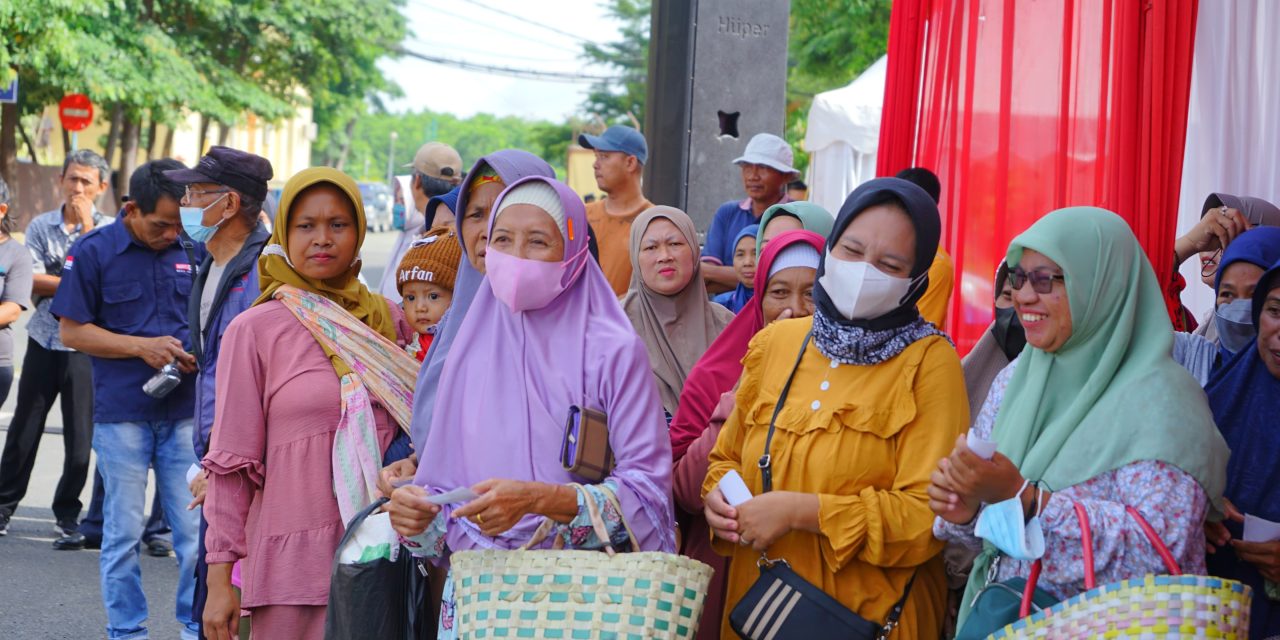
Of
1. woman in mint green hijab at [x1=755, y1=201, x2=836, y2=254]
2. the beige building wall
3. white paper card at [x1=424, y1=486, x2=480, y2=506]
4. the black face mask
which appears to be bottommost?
white paper card at [x1=424, y1=486, x2=480, y2=506]

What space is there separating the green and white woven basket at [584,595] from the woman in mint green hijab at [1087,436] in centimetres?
58

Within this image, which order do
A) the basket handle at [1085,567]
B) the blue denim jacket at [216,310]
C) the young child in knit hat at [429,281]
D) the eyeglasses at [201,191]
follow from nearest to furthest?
the basket handle at [1085,567] → the young child in knit hat at [429,281] → the blue denim jacket at [216,310] → the eyeglasses at [201,191]

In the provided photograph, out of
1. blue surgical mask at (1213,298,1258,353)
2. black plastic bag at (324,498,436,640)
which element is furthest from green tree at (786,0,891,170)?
black plastic bag at (324,498,436,640)

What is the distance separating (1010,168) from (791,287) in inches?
56.8

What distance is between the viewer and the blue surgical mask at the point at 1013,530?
2.61 meters

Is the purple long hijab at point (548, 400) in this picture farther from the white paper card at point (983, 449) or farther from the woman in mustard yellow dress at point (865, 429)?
the white paper card at point (983, 449)

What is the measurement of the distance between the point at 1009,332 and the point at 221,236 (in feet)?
9.25

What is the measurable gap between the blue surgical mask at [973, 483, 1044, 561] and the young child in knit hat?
87.0 inches

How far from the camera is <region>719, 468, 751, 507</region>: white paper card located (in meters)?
3.06

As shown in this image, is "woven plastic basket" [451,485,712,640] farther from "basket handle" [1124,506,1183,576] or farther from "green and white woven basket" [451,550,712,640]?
"basket handle" [1124,506,1183,576]

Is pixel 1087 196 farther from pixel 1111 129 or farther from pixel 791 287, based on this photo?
pixel 791 287

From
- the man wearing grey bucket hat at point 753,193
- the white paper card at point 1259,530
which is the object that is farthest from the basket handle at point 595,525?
the man wearing grey bucket hat at point 753,193

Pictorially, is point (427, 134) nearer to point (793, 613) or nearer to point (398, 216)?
point (398, 216)

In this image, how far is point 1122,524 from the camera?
8.70 ft
